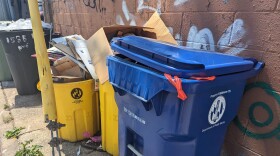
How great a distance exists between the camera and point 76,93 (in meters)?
2.28

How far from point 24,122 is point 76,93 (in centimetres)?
115

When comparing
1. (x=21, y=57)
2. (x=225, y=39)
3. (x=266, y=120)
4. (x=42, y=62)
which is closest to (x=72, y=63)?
(x=42, y=62)

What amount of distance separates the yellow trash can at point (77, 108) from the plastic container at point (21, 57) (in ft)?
5.40

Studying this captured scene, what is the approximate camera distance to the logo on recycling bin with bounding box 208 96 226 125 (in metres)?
1.21

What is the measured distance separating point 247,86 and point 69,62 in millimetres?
1872

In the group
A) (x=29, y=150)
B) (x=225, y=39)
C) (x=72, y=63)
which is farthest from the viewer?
(x=72, y=63)

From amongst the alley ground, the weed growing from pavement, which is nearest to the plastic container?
the alley ground

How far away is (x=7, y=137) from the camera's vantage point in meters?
2.55

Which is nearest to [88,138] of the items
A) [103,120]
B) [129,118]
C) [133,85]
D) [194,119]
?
[103,120]

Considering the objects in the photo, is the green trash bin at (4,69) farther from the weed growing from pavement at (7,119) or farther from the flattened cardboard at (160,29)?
the flattened cardboard at (160,29)

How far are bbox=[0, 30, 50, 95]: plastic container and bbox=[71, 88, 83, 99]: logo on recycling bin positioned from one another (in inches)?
69.0

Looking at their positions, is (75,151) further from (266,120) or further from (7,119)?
(266,120)

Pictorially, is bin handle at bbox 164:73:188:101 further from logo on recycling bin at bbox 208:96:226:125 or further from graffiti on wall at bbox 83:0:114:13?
graffiti on wall at bbox 83:0:114:13

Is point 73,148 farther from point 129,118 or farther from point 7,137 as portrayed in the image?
point 129,118
